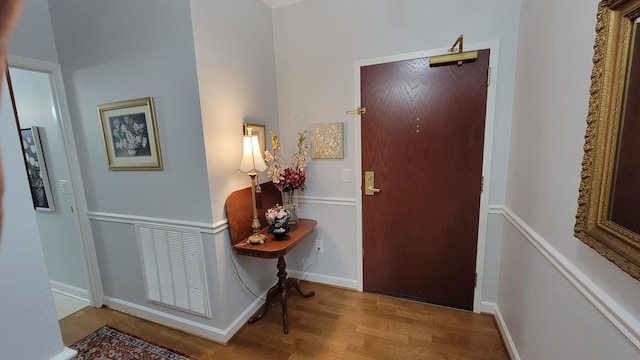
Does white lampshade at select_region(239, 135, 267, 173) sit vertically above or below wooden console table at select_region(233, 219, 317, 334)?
above

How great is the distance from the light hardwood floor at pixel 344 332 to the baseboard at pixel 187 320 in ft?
0.12

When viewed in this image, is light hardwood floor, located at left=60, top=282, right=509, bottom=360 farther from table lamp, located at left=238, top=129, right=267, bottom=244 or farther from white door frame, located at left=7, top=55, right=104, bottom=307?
table lamp, located at left=238, top=129, right=267, bottom=244

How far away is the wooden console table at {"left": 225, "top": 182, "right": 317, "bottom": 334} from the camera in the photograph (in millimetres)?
1783

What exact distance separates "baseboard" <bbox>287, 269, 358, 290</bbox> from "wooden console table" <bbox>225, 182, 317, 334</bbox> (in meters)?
0.31

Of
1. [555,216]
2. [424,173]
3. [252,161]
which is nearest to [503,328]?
[555,216]

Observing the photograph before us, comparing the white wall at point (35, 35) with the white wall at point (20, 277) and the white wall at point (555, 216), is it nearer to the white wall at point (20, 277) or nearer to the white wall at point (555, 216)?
the white wall at point (20, 277)

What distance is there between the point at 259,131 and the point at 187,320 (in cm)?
160

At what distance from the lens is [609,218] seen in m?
0.86

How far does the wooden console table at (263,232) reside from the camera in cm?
178

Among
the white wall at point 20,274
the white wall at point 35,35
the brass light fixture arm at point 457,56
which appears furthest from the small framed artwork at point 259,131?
the white wall at point 35,35

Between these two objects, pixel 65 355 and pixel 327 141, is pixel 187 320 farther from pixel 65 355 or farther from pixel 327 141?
pixel 327 141

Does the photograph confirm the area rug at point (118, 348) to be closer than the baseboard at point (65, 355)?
No

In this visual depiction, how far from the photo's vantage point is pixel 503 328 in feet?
5.91

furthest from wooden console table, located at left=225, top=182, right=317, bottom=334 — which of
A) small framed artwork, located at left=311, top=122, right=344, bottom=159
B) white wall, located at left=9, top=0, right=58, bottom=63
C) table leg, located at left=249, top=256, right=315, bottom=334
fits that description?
white wall, located at left=9, top=0, right=58, bottom=63
